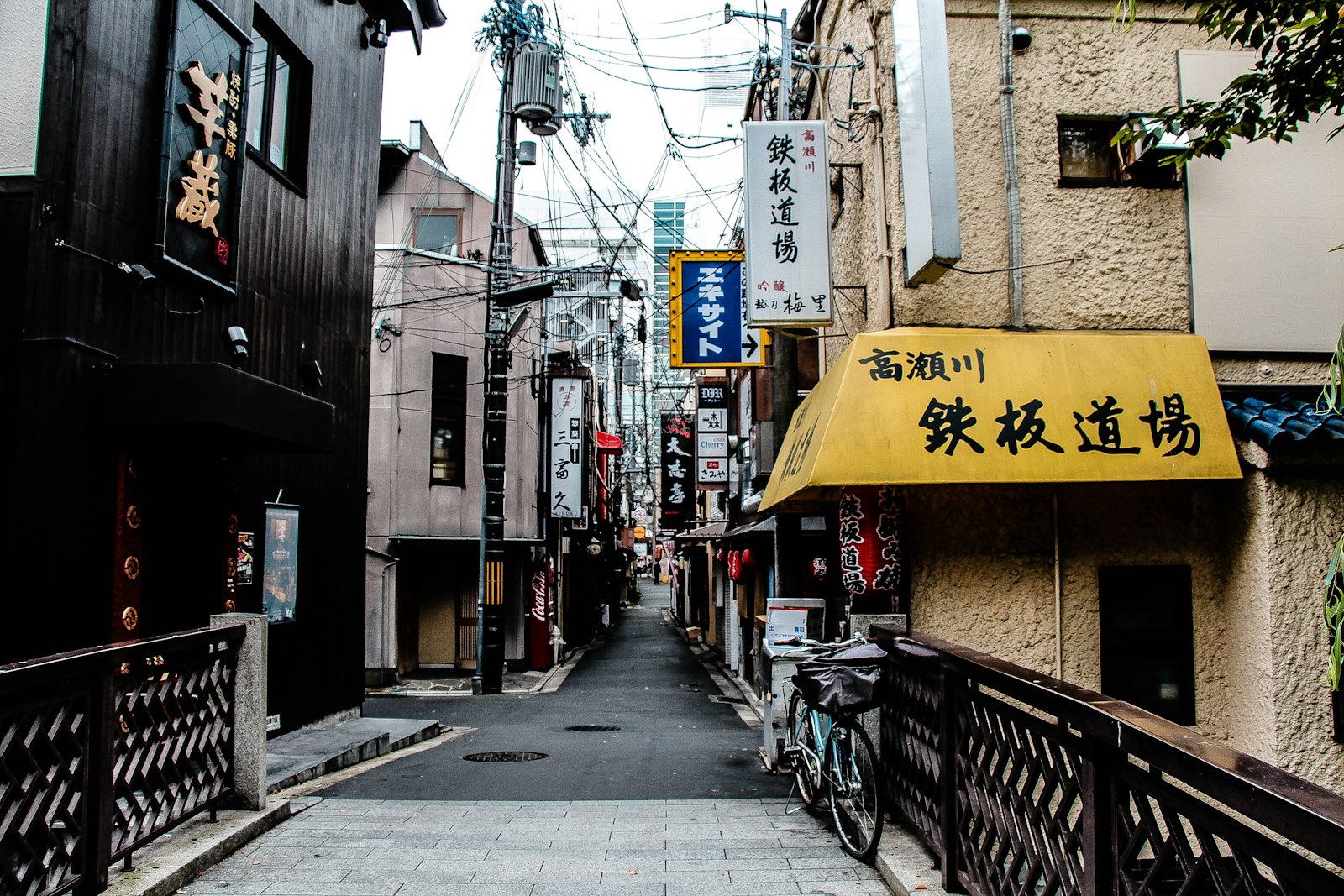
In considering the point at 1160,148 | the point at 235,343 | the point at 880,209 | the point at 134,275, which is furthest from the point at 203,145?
the point at 1160,148

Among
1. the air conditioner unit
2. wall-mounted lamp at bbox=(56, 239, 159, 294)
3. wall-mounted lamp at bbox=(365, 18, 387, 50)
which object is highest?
wall-mounted lamp at bbox=(365, 18, 387, 50)

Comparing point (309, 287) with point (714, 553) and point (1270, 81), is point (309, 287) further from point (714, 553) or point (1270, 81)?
point (714, 553)

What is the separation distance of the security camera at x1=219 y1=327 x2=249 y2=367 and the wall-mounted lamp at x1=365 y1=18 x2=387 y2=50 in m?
6.24

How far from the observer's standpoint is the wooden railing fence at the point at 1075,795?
112 inches

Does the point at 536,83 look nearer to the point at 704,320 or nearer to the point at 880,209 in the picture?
the point at 704,320

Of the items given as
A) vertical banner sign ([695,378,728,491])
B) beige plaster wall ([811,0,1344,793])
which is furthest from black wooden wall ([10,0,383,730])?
vertical banner sign ([695,378,728,491])

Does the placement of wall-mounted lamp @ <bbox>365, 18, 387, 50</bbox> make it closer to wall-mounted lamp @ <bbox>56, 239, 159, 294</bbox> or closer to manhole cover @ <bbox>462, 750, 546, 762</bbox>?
wall-mounted lamp @ <bbox>56, 239, 159, 294</bbox>

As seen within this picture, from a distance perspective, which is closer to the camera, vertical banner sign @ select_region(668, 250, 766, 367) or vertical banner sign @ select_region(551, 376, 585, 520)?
vertical banner sign @ select_region(668, 250, 766, 367)

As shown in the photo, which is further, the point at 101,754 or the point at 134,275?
the point at 134,275

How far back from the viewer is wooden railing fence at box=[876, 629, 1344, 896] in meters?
2.86

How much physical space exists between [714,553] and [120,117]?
81.8 ft

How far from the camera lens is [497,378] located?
20.4 metres

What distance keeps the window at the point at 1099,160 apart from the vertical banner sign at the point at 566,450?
17.1m

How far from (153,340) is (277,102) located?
4.38 meters
